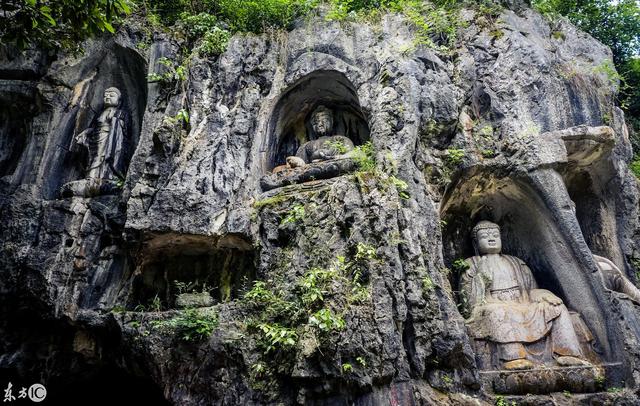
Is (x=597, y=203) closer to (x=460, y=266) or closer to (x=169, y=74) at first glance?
(x=460, y=266)

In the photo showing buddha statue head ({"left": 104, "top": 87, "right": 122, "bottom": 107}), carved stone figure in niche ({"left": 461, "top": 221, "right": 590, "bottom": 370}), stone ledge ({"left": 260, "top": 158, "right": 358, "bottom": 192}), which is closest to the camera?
carved stone figure in niche ({"left": 461, "top": 221, "right": 590, "bottom": 370})

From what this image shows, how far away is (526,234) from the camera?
8727 millimetres

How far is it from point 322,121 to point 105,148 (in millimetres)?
4252

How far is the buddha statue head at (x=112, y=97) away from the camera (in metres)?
9.74

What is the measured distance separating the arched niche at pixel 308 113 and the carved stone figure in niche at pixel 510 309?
130 inches

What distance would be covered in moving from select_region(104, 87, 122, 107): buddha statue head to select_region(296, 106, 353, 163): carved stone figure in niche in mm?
3924

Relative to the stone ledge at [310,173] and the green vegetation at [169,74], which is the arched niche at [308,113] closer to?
the stone ledge at [310,173]

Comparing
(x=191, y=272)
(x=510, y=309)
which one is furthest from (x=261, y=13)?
(x=510, y=309)

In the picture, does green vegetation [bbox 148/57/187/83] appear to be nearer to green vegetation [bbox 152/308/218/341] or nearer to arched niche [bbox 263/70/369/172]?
arched niche [bbox 263/70/369/172]

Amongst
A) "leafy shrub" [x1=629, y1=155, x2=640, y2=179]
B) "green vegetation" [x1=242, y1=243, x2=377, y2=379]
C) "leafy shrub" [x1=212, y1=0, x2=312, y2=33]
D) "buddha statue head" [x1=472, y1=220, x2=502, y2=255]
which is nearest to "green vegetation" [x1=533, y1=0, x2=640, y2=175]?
"leafy shrub" [x1=629, y1=155, x2=640, y2=179]

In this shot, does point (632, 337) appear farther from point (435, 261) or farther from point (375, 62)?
point (375, 62)

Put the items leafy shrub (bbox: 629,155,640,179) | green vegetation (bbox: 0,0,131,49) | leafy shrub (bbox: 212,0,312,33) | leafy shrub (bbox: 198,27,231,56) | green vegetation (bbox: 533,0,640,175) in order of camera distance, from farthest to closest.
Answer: green vegetation (bbox: 533,0,640,175) < leafy shrub (bbox: 629,155,640,179) < leafy shrub (bbox: 212,0,312,33) < leafy shrub (bbox: 198,27,231,56) < green vegetation (bbox: 0,0,131,49)

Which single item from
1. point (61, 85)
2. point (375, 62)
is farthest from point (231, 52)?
point (61, 85)

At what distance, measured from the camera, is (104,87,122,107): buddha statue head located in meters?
9.74
